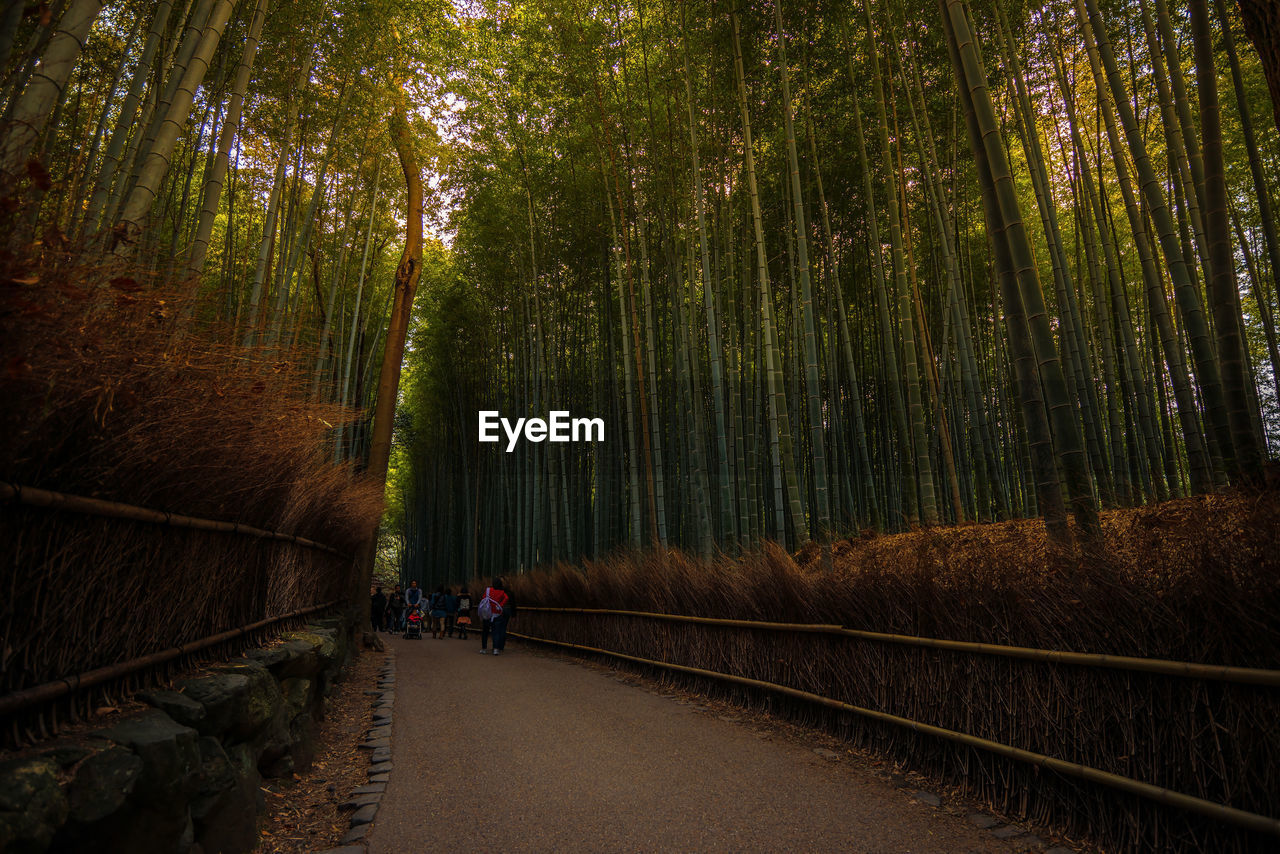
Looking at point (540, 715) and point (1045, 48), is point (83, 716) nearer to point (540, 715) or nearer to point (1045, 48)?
point (540, 715)

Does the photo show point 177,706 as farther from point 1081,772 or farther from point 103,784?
point 1081,772

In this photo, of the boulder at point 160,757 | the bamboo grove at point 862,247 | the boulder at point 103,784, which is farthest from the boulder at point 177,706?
the bamboo grove at point 862,247

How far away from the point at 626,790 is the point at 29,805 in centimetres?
207

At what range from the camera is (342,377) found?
385 inches

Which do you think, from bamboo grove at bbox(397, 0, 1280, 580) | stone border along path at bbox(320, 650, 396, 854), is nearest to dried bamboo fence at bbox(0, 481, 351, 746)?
stone border along path at bbox(320, 650, 396, 854)

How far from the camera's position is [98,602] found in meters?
1.75

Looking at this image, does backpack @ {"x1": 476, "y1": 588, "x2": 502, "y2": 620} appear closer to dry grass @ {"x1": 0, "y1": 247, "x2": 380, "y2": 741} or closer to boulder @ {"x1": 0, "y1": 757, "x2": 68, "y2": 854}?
dry grass @ {"x1": 0, "y1": 247, "x2": 380, "y2": 741}

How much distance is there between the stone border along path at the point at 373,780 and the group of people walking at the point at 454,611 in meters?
2.92

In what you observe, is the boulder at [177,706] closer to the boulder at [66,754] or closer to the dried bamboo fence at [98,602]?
the dried bamboo fence at [98,602]

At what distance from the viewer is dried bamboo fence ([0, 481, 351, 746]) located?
4.72 feet

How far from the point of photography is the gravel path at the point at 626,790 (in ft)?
7.31

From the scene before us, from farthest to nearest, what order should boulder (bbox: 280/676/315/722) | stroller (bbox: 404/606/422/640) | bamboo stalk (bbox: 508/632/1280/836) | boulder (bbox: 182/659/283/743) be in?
stroller (bbox: 404/606/422/640)
boulder (bbox: 280/676/315/722)
boulder (bbox: 182/659/283/743)
bamboo stalk (bbox: 508/632/1280/836)

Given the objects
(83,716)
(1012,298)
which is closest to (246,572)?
(83,716)

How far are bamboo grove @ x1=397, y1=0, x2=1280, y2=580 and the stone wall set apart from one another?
295cm
